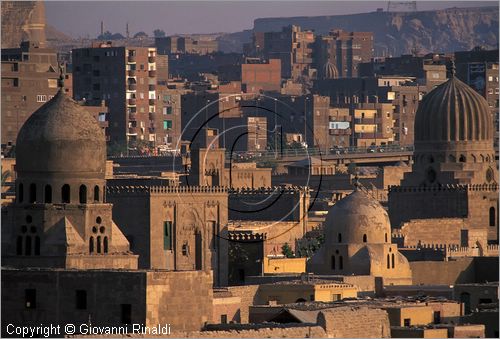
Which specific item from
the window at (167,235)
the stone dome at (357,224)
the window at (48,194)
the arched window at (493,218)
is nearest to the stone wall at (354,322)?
the window at (48,194)

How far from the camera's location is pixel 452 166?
11494 centimetres

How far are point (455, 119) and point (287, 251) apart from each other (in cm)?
1148

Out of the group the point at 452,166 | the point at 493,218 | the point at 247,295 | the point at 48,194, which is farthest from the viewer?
the point at 452,166

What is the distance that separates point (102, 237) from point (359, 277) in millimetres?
14763

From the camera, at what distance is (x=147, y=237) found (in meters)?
99.7

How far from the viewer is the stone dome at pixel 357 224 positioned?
9256 cm

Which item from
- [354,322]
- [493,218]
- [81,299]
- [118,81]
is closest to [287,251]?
[493,218]

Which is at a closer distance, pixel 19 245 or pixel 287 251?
pixel 19 245

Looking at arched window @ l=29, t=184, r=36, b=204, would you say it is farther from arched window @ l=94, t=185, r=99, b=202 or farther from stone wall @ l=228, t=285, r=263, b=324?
stone wall @ l=228, t=285, r=263, b=324

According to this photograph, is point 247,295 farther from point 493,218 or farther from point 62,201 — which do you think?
point 493,218

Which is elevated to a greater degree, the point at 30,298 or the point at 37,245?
the point at 37,245

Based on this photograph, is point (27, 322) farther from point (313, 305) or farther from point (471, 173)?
point (471, 173)

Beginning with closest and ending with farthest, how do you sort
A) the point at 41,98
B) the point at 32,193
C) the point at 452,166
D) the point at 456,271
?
the point at 32,193
the point at 456,271
the point at 452,166
the point at 41,98

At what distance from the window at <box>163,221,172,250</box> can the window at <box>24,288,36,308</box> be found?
31755 mm
